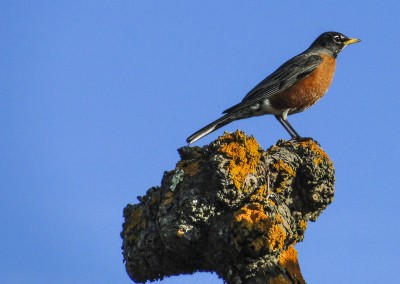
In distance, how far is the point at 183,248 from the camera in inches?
201

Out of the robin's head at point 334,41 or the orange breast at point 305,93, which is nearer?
the orange breast at point 305,93

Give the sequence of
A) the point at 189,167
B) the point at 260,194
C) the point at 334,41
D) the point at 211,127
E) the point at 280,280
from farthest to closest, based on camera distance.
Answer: the point at 334,41 < the point at 211,127 < the point at 189,167 < the point at 260,194 < the point at 280,280

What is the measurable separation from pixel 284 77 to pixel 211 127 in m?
1.64

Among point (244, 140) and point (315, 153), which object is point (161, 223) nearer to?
point (244, 140)

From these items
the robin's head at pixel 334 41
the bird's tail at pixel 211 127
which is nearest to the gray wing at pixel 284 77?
the bird's tail at pixel 211 127

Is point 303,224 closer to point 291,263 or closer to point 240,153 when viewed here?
point 291,263

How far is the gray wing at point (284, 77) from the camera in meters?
8.62

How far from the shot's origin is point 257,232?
4797mm

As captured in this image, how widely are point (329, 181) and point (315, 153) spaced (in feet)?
0.78

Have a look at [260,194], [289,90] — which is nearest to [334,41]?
[289,90]

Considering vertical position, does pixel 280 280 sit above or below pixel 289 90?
below

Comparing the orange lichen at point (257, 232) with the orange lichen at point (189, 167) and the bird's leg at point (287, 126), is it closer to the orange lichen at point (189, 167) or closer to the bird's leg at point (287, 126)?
the orange lichen at point (189, 167)

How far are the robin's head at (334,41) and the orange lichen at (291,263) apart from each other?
5.38 metres

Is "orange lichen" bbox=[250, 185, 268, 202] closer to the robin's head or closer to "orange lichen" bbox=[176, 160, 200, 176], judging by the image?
"orange lichen" bbox=[176, 160, 200, 176]
